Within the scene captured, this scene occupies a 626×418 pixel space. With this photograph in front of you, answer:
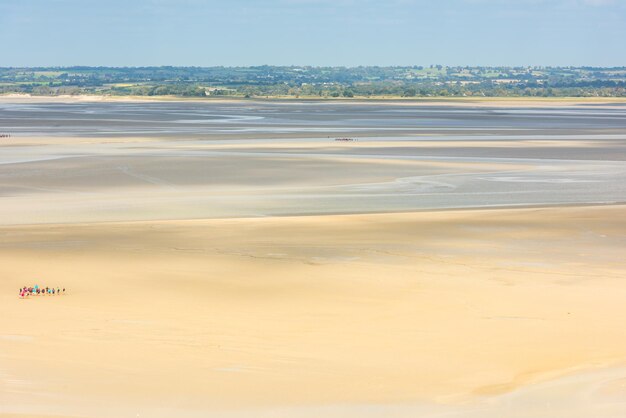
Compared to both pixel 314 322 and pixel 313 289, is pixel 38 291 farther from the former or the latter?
pixel 314 322

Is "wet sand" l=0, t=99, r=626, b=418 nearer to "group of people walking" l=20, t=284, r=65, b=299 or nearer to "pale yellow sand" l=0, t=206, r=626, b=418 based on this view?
"pale yellow sand" l=0, t=206, r=626, b=418

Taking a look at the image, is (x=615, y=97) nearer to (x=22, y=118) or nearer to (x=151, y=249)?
(x=22, y=118)

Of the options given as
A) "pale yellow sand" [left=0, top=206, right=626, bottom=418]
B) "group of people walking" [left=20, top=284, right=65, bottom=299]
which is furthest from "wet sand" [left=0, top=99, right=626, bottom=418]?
"group of people walking" [left=20, top=284, right=65, bottom=299]

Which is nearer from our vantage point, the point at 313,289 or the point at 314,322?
the point at 314,322

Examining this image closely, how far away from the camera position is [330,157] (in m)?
42.0

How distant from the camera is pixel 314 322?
1480 centimetres

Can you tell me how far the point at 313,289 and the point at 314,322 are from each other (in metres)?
2.44

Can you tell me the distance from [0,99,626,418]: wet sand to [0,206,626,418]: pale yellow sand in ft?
0.14

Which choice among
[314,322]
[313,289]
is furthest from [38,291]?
[314,322]

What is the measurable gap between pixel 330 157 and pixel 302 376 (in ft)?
99.0

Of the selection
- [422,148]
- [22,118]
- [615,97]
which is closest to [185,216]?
[422,148]

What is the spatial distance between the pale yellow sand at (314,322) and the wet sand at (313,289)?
44 mm

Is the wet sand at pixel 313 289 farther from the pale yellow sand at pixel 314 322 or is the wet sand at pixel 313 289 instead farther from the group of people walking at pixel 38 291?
the group of people walking at pixel 38 291

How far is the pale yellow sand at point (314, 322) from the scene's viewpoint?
11.5 meters
